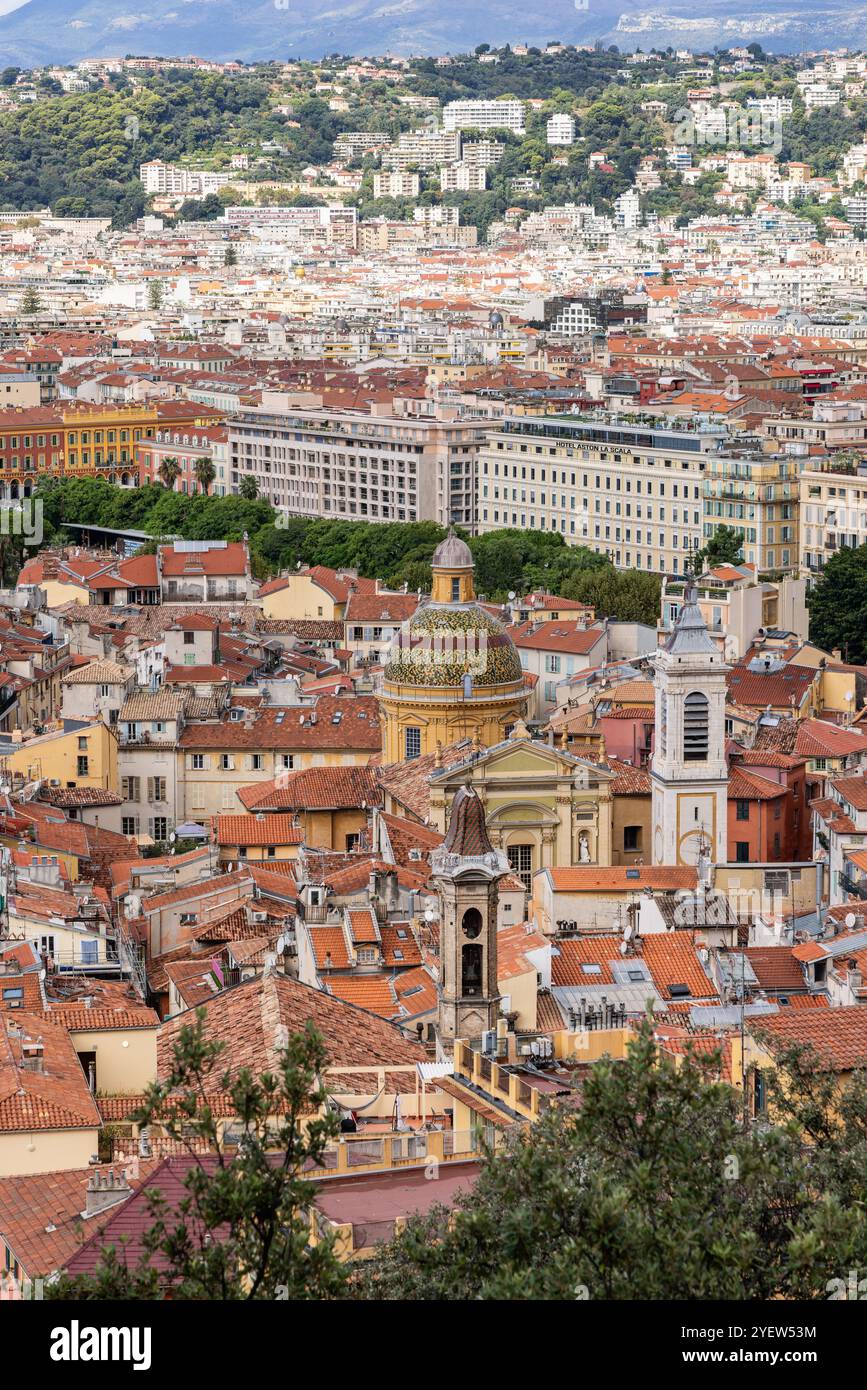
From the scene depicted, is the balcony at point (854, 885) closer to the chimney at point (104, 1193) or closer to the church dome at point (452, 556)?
→ the church dome at point (452, 556)

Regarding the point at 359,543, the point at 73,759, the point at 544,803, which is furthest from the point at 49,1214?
the point at 359,543

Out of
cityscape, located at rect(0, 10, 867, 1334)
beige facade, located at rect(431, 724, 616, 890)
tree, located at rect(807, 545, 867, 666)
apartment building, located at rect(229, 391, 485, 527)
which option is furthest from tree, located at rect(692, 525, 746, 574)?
beige facade, located at rect(431, 724, 616, 890)

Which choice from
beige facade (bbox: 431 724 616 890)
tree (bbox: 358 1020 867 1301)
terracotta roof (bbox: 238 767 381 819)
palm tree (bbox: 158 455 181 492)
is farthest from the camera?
palm tree (bbox: 158 455 181 492)

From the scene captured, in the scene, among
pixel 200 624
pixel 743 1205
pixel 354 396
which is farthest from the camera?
pixel 354 396

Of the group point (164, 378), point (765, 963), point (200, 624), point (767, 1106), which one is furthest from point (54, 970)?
point (164, 378)

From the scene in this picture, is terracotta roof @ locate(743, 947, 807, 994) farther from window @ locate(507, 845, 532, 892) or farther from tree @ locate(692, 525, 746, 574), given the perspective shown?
tree @ locate(692, 525, 746, 574)

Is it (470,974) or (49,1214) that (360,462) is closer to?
(470,974)

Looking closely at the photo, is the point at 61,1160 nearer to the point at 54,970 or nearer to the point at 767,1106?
the point at 767,1106
